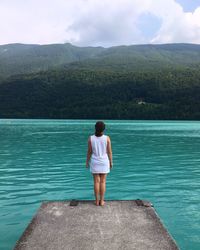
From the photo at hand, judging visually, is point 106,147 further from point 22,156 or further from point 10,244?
point 22,156

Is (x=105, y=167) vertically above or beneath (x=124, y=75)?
beneath

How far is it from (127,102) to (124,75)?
1182 inches

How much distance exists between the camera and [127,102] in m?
157

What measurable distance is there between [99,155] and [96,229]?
2273mm

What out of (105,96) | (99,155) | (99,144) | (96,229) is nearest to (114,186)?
(99,155)

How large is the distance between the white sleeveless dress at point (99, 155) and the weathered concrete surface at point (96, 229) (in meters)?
0.94

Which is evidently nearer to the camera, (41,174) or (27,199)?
(27,199)

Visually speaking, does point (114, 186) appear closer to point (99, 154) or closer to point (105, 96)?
point (99, 154)

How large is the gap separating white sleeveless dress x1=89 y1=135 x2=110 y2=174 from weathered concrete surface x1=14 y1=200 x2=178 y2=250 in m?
0.94

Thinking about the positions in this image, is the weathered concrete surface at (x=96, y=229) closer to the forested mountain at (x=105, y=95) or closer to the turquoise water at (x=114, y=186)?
the turquoise water at (x=114, y=186)

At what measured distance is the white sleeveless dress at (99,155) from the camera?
902cm

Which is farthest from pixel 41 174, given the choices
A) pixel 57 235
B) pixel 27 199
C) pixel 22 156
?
pixel 57 235

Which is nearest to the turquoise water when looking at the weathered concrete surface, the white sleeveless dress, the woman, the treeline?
the weathered concrete surface

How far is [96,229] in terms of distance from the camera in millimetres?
7230
